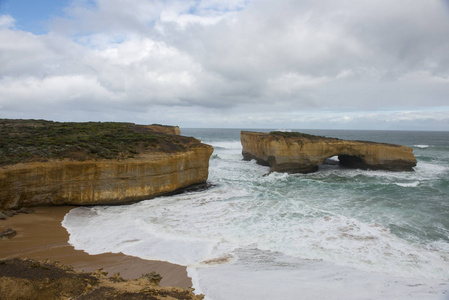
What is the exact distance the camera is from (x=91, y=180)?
13172 millimetres

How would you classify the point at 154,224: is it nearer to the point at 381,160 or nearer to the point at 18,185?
the point at 18,185

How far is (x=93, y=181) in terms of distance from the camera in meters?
13.2

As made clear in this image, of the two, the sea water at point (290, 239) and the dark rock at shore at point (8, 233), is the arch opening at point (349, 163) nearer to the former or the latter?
the sea water at point (290, 239)

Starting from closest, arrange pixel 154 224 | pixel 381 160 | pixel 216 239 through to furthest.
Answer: pixel 216 239, pixel 154 224, pixel 381 160

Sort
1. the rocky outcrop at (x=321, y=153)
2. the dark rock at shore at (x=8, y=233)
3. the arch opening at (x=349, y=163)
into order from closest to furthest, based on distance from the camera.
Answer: the dark rock at shore at (x=8, y=233) → the rocky outcrop at (x=321, y=153) → the arch opening at (x=349, y=163)

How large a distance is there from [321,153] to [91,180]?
20.0 metres

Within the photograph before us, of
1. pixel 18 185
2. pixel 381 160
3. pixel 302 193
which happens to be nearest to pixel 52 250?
pixel 18 185

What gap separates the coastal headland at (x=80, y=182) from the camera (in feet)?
26.5

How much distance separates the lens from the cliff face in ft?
38.3

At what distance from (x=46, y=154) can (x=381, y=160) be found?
27130mm

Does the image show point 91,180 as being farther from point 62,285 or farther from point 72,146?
point 62,285

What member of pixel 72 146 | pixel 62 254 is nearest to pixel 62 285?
pixel 62 254

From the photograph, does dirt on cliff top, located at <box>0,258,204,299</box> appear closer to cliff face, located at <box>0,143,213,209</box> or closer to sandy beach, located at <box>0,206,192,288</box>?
sandy beach, located at <box>0,206,192,288</box>

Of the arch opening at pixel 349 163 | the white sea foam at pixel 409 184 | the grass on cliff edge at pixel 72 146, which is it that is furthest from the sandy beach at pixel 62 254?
the arch opening at pixel 349 163
